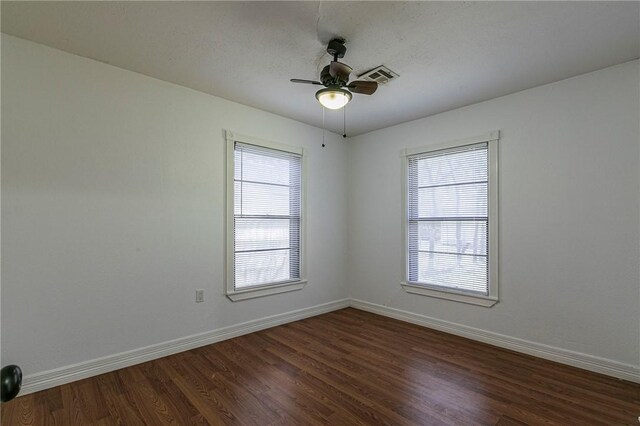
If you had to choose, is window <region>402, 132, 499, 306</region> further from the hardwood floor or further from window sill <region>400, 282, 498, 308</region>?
the hardwood floor

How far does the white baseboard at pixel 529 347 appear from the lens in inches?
104

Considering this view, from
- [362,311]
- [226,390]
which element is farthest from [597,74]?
[226,390]

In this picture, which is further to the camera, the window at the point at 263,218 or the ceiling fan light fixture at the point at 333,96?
the window at the point at 263,218

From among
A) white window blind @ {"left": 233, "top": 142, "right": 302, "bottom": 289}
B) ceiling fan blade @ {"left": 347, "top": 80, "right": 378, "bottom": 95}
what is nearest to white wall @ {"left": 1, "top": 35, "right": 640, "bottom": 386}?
white window blind @ {"left": 233, "top": 142, "right": 302, "bottom": 289}

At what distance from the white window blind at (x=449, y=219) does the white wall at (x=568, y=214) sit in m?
0.20

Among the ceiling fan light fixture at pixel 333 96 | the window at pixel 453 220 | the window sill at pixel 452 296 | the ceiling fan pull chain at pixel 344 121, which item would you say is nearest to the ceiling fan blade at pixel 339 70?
the ceiling fan light fixture at pixel 333 96

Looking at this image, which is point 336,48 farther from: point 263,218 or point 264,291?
point 264,291

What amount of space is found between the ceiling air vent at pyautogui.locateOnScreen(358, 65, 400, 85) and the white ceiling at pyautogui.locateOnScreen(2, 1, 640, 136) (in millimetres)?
60

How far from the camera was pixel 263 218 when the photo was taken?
388 cm

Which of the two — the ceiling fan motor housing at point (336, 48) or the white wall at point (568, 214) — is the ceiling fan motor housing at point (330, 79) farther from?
the white wall at point (568, 214)

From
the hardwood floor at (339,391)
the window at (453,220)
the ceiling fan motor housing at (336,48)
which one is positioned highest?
the ceiling fan motor housing at (336,48)

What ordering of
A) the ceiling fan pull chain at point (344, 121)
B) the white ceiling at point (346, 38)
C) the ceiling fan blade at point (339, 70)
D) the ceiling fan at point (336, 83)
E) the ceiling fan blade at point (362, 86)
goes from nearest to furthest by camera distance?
the white ceiling at point (346, 38) → the ceiling fan blade at point (339, 70) → the ceiling fan at point (336, 83) → the ceiling fan blade at point (362, 86) → the ceiling fan pull chain at point (344, 121)

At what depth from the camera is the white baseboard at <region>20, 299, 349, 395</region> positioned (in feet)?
7.98

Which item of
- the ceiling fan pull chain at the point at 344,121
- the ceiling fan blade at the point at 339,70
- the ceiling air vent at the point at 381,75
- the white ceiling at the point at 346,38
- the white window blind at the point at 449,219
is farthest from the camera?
the ceiling fan pull chain at the point at 344,121
